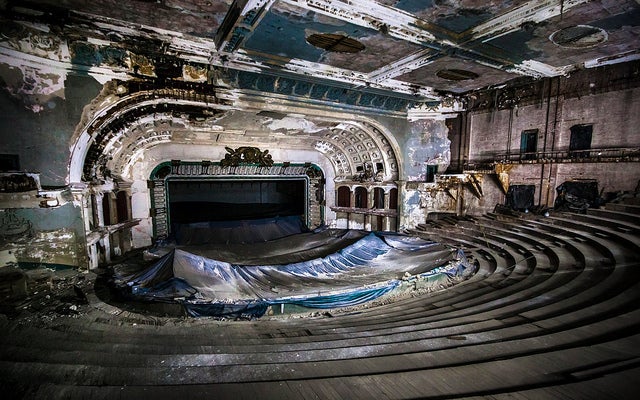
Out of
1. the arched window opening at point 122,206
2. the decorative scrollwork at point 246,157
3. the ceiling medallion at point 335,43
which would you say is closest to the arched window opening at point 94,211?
the arched window opening at point 122,206

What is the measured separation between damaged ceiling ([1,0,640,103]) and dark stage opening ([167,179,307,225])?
6.80 meters

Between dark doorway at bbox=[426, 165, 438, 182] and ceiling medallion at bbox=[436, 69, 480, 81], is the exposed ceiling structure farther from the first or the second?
dark doorway at bbox=[426, 165, 438, 182]

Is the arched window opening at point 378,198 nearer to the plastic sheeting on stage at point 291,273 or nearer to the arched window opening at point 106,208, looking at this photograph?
the plastic sheeting on stage at point 291,273

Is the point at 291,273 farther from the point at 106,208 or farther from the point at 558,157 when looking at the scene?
the point at 558,157

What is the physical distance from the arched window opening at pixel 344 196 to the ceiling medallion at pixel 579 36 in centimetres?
910

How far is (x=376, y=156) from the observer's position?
40.3ft

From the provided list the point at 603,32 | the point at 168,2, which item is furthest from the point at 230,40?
the point at 603,32

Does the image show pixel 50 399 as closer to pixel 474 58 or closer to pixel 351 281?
pixel 351 281

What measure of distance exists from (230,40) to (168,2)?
1.38m

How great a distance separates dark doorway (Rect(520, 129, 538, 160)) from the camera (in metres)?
9.90

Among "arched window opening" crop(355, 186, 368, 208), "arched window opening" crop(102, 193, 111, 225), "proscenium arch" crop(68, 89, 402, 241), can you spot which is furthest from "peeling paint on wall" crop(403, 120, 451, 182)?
"arched window opening" crop(102, 193, 111, 225)

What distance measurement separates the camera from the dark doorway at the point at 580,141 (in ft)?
28.6

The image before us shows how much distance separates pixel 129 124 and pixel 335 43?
6.28 m

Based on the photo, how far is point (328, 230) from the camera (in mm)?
9672
